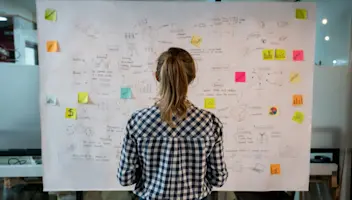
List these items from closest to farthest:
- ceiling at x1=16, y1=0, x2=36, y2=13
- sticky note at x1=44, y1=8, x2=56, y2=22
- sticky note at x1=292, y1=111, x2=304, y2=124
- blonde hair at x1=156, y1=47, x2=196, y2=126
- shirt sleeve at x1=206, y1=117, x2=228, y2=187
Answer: blonde hair at x1=156, y1=47, x2=196, y2=126, shirt sleeve at x1=206, y1=117, x2=228, y2=187, sticky note at x1=44, y1=8, x2=56, y2=22, sticky note at x1=292, y1=111, x2=304, y2=124, ceiling at x1=16, y1=0, x2=36, y2=13

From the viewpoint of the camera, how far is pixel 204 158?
1.10 m

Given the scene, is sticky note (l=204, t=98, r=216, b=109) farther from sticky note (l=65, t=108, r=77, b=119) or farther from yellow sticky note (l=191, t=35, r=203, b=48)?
sticky note (l=65, t=108, r=77, b=119)

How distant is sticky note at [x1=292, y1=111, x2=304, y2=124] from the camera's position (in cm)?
187

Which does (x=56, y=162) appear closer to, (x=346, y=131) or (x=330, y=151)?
(x=330, y=151)

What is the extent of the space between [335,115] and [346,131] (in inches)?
6.4

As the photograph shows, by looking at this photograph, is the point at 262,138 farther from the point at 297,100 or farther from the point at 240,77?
the point at 240,77

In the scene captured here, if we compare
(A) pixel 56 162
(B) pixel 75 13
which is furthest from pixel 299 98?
(A) pixel 56 162

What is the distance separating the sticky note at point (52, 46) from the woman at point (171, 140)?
1.03 m

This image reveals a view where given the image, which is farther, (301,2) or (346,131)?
(346,131)

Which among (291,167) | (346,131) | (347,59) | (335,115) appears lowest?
(291,167)

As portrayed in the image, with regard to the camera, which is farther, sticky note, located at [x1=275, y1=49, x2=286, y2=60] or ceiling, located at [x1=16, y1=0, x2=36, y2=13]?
ceiling, located at [x1=16, y1=0, x2=36, y2=13]

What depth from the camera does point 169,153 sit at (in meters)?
1.06

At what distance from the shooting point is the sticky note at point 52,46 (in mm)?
1775

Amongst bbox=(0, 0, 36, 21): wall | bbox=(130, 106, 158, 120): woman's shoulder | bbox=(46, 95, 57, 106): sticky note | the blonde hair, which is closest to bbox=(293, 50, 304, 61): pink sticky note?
the blonde hair
